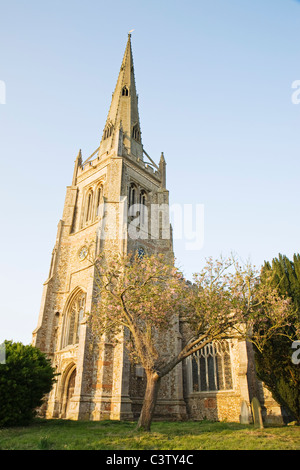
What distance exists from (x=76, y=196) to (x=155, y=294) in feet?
54.8

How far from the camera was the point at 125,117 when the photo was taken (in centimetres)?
3109

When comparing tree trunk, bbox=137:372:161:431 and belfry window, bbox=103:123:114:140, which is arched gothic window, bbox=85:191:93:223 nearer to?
belfry window, bbox=103:123:114:140

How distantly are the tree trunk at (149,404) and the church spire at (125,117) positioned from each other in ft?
62.7

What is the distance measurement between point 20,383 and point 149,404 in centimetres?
581

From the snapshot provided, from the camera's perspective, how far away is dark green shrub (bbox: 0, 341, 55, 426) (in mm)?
12501

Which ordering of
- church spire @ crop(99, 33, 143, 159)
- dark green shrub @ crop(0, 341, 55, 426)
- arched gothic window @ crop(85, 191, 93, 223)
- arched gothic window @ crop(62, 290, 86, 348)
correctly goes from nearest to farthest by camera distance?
dark green shrub @ crop(0, 341, 55, 426) → arched gothic window @ crop(62, 290, 86, 348) → arched gothic window @ crop(85, 191, 93, 223) → church spire @ crop(99, 33, 143, 159)

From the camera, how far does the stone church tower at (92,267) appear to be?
16.8 meters

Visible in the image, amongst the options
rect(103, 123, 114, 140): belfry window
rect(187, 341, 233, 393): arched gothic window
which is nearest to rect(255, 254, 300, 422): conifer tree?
rect(187, 341, 233, 393): arched gothic window

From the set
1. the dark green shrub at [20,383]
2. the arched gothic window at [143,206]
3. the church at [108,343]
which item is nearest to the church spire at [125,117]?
the church at [108,343]

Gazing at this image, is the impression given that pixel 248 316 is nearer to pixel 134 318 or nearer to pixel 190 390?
pixel 134 318

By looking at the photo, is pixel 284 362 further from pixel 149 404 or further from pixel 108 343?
pixel 108 343

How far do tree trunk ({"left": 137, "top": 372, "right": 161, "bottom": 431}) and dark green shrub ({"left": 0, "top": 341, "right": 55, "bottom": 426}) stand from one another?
5.35 m

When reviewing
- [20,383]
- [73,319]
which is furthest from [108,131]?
[20,383]

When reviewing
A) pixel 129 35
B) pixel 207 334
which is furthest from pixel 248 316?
pixel 129 35
